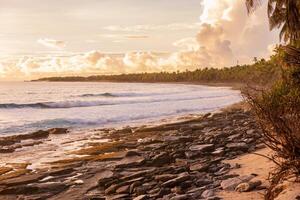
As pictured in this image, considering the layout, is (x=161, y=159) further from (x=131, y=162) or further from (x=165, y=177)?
(x=165, y=177)

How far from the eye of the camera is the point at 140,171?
1213 centimetres

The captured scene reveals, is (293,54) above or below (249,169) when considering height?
above

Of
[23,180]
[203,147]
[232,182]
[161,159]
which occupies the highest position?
[232,182]

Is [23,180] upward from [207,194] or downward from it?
downward

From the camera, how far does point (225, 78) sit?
134 metres

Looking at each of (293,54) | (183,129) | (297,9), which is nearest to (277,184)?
(293,54)

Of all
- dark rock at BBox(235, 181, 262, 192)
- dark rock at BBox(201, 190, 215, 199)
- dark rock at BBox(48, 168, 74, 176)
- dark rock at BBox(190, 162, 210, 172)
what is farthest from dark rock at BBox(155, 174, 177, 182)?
dark rock at BBox(48, 168, 74, 176)

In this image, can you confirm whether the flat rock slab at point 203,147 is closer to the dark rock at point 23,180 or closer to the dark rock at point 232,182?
the dark rock at point 232,182

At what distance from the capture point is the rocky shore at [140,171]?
984cm

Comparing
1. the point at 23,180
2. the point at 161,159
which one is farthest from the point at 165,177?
the point at 23,180

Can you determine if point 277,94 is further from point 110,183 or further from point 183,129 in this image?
point 183,129

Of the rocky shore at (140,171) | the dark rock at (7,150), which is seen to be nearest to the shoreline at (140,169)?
the rocky shore at (140,171)

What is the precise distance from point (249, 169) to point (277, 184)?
132 inches

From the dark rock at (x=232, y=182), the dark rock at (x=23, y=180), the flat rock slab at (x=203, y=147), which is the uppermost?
the dark rock at (x=232, y=182)
